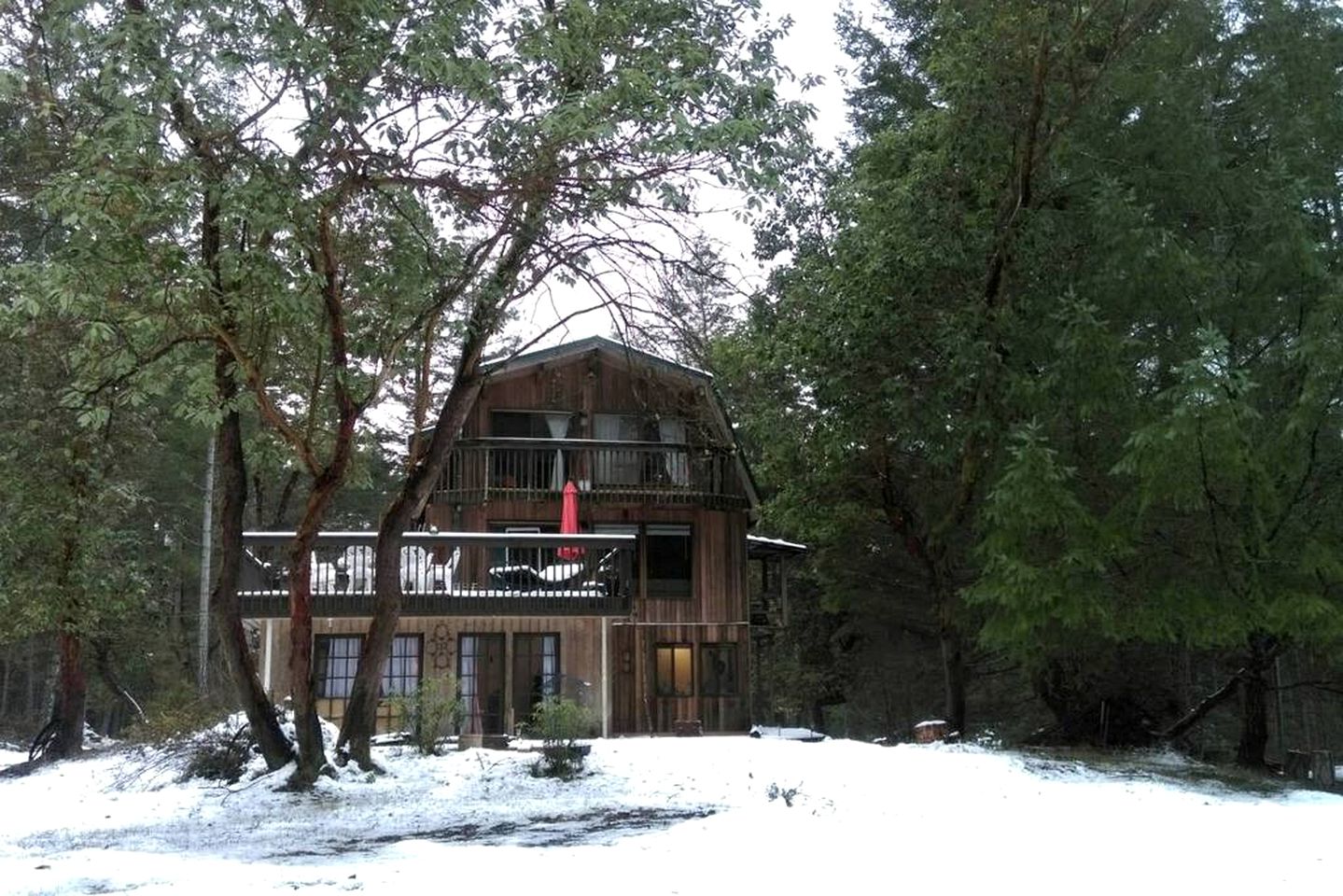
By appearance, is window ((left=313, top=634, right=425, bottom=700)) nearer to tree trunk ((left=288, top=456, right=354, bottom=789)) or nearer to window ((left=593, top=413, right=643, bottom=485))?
window ((left=593, top=413, right=643, bottom=485))

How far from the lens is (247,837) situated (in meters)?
8.76

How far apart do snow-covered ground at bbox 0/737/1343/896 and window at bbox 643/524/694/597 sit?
26.7 ft

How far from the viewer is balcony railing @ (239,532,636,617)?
57.5 ft

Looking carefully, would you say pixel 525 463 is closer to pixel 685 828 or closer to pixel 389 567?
pixel 389 567

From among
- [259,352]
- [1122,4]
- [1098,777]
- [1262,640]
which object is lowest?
[1098,777]

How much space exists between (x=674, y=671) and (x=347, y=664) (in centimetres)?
609

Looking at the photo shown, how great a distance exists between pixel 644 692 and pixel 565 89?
1436 centimetres

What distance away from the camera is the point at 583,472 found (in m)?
21.7

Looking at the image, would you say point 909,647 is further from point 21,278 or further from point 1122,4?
point 21,278

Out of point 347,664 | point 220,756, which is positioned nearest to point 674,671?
point 347,664

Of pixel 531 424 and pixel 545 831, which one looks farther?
pixel 531 424

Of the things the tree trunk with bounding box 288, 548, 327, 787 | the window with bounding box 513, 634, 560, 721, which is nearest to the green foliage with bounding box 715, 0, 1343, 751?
the window with bounding box 513, 634, 560, 721

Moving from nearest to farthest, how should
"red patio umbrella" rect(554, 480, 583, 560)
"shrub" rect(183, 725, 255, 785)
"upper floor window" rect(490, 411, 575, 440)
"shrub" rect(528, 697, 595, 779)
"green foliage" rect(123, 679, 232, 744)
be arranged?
"shrub" rect(183, 725, 255, 785) < "shrub" rect(528, 697, 595, 779) < "green foliage" rect(123, 679, 232, 744) < "red patio umbrella" rect(554, 480, 583, 560) < "upper floor window" rect(490, 411, 575, 440)

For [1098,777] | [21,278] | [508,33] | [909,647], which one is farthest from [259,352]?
[909,647]
